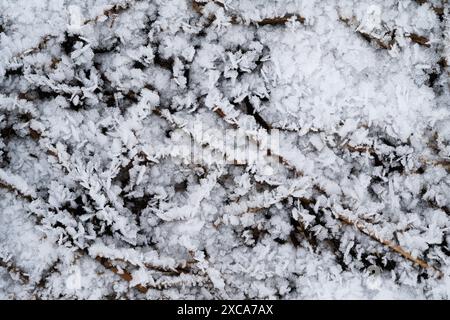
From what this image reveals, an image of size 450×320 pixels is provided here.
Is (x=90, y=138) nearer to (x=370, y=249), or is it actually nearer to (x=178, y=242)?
(x=178, y=242)

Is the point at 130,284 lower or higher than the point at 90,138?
lower

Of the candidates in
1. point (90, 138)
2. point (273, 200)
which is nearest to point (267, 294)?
point (273, 200)

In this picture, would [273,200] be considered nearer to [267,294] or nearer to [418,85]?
[267,294]

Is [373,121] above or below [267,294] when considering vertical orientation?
above

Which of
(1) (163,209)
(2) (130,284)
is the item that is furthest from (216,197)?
(2) (130,284)
